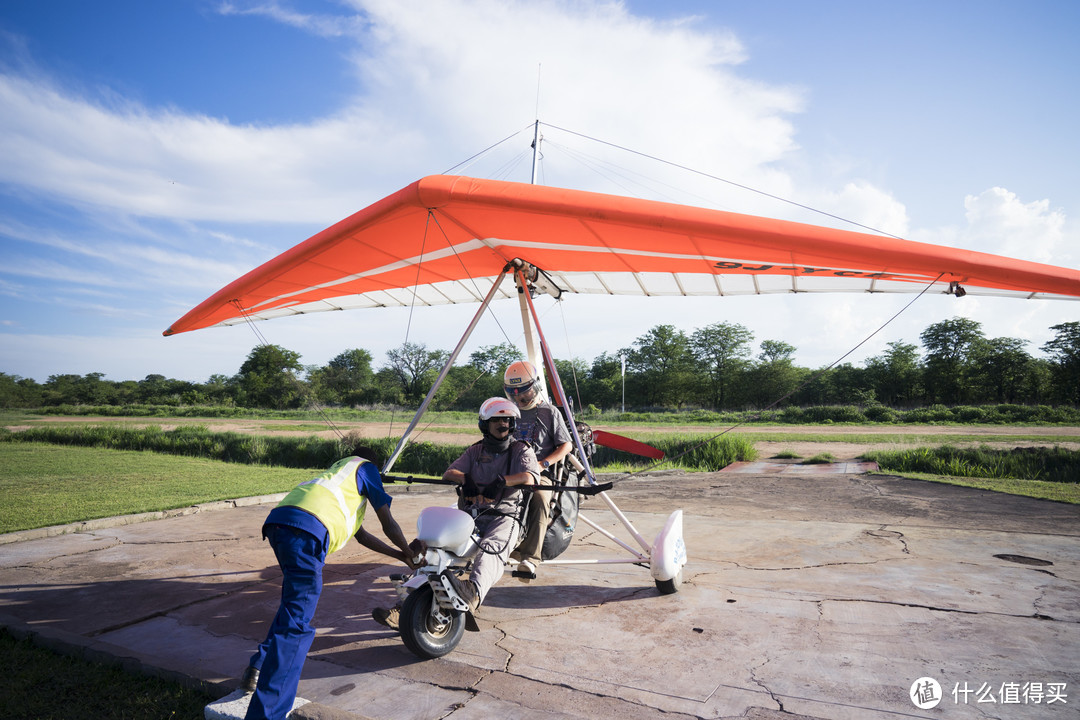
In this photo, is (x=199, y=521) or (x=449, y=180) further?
(x=199, y=521)

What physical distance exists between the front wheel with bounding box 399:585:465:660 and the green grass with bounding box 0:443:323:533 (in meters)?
6.18

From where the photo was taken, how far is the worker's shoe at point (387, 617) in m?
3.22

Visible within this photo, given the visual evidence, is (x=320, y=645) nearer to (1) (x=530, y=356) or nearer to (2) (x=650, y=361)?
(1) (x=530, y=356)

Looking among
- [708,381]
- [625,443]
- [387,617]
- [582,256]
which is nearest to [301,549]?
[387,617]

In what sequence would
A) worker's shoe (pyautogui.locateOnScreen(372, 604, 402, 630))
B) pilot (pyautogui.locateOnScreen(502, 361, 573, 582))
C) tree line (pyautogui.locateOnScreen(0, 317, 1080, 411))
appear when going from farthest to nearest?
tree line (pyautogui.locateOnScreen(0, 317, 1080, 411))
pilot (pyautogui.locateOnScreen(502, 361, 573, 582))
worker's shoe (pyautogui.locateOnScreen(372, 604, 402, 630))

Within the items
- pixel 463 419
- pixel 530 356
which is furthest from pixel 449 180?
pixel 463 419

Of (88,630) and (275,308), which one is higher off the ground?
(275,308)

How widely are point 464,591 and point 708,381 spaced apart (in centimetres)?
5720

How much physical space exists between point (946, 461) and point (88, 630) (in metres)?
14.6

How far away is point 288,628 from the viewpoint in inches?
101

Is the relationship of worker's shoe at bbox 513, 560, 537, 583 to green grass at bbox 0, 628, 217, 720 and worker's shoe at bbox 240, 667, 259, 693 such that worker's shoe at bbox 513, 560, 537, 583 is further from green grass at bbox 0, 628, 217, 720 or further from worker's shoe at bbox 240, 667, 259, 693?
green grass at bbox 0, 628, 217, 720

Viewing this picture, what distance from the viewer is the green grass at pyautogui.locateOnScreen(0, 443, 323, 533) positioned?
763 cm

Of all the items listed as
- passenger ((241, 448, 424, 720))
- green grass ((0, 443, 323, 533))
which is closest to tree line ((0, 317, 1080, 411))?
green grass ((0, 443, 323, 533))

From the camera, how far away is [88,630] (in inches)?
144
